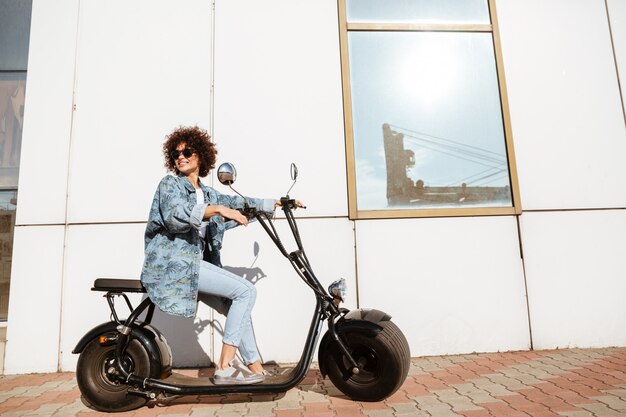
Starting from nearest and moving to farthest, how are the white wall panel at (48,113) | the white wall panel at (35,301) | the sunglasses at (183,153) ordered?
the sunglasses at (183,153) → the white wall panel at (35,301) → the white wall panel at (48,113)

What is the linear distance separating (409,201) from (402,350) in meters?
2.12

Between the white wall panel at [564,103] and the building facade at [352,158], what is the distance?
0.02 m

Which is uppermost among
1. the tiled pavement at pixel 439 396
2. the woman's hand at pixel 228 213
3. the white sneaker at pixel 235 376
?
the woman's hand at pixel 228 213

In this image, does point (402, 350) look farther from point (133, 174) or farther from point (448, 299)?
point (133, 174)

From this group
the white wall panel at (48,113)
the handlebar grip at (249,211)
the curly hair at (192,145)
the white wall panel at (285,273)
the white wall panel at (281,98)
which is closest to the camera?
the handlebar grip at (249,211)

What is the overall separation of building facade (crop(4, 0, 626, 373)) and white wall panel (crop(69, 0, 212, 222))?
19 mm

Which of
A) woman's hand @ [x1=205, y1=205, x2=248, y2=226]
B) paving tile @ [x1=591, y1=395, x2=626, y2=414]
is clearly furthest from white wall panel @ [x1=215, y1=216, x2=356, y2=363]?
paving tile @ [x1=591, y1=395, x2=626, y2=414]

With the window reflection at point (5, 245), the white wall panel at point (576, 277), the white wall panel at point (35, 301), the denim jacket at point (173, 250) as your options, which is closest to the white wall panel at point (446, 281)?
the white wall panel at point (576, 277)

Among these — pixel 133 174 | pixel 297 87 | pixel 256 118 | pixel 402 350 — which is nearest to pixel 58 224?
pixel 133 174

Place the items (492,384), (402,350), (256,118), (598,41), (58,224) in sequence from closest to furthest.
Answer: (402,350)
(492,384)
(58,224)
(256,118)
(598,41)

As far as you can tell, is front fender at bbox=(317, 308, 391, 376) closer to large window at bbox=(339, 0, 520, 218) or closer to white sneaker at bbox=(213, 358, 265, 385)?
white sneaker at bbox=(213, 358, 265, 385)

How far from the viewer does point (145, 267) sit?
2.79m

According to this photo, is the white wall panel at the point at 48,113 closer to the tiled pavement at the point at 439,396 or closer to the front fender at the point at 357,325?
the tiled pavement at the point at 439,396

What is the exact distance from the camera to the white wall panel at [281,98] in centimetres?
432
